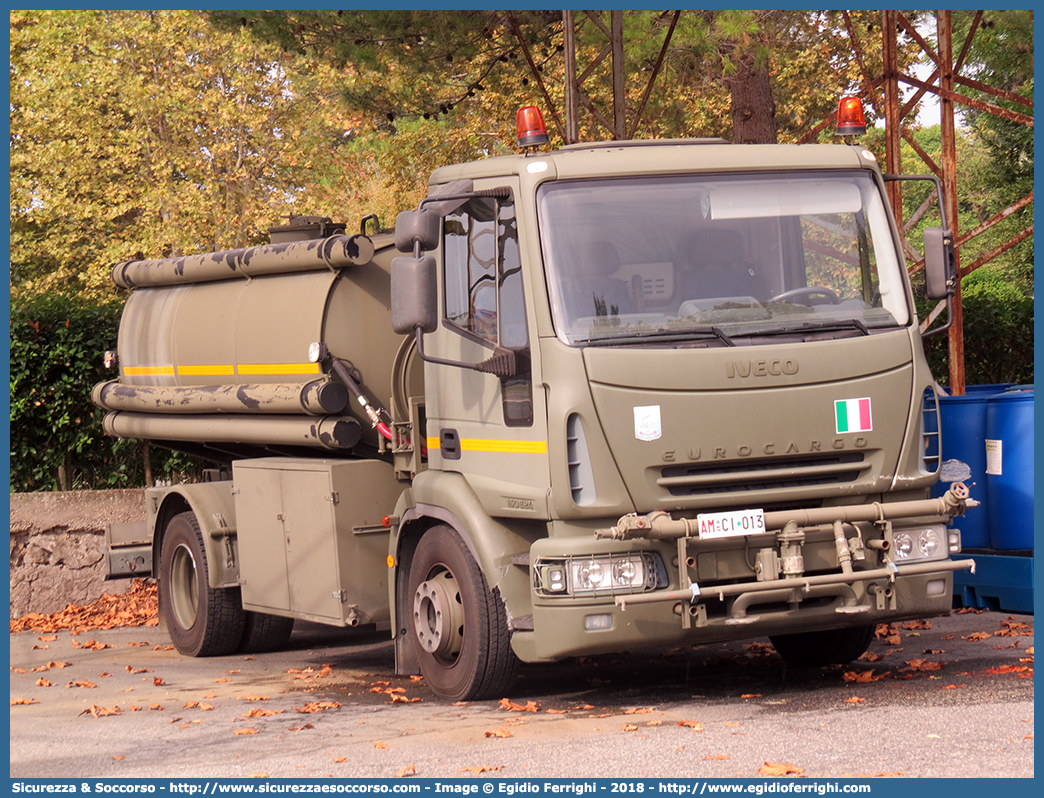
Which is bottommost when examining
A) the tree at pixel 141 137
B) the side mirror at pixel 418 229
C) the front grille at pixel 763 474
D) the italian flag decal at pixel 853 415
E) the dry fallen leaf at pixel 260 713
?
the dry fallen leaf at pixel 260 713

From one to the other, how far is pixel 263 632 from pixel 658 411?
14.9ft

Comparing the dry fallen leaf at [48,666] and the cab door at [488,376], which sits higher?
the cab door at [488,376]

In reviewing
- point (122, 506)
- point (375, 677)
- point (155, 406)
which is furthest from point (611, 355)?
point (122, 506)

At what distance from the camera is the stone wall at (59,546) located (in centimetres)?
1237

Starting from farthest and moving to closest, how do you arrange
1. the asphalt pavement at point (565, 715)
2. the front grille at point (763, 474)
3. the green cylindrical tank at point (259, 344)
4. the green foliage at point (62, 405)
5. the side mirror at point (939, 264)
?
the green foliage at point (62, 405) < the green cylindrical tank at point (259, 344) < the side mirror at point (939, 264) < the front grille at point (763, 474) < the asphalt pavement at point (565, 715)

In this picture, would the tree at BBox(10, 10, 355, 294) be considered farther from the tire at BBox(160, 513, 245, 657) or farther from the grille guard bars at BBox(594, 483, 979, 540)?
the grille guard bars at BBox(594, 483, 979, 540)

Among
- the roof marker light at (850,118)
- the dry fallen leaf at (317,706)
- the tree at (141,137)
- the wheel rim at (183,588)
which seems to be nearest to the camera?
the dry fallen leaf at (317,706)

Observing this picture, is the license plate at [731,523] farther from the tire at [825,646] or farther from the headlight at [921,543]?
the tire at [825,646]

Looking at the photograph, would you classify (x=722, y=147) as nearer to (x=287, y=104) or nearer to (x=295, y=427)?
(x=295, y=427)

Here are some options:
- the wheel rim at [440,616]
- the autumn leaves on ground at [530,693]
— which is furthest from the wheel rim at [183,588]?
the wheel rim at [440,616]

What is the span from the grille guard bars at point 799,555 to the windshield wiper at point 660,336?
831 millimetres

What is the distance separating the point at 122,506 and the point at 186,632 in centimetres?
267

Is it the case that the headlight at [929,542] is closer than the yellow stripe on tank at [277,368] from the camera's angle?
Yes

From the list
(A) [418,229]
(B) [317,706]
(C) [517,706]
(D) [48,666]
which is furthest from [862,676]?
(D) [48,666]
